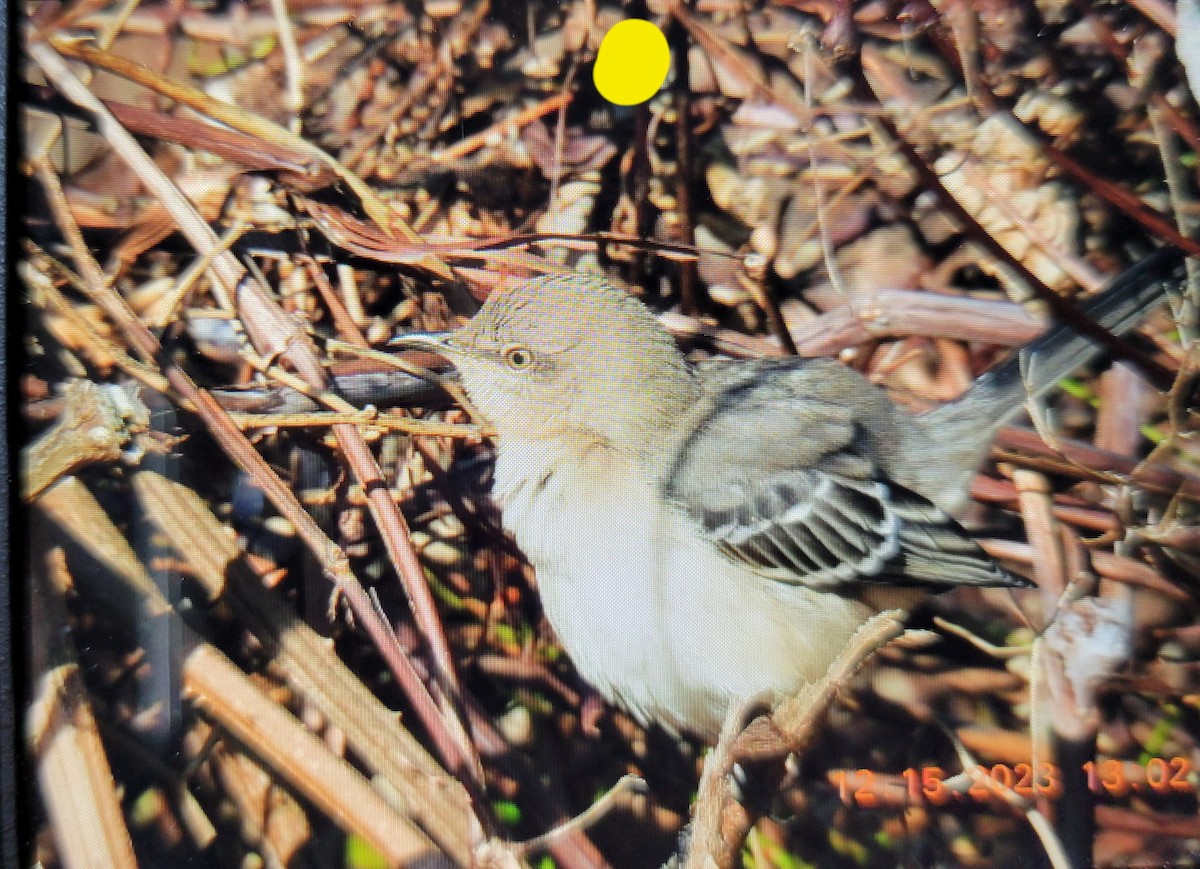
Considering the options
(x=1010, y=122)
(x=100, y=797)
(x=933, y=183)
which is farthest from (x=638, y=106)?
(x=100, y=797)

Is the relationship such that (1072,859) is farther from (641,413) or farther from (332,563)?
(332,563)

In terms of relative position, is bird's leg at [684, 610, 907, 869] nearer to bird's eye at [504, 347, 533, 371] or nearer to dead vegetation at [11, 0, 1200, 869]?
dead vegetation at [11, 0, 1200, 869]

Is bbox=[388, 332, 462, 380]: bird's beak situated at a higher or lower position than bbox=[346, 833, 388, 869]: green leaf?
higher

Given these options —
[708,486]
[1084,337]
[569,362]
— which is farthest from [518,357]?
[1084,337]

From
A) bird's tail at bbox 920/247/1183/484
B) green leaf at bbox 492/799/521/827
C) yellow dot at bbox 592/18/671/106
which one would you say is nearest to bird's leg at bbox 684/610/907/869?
green leaf at bbox 492/799/521/827

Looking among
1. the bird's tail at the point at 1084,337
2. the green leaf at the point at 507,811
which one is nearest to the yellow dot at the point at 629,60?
the bird's tail at the point at 1084,337

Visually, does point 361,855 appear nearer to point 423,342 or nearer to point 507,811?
point 507,811

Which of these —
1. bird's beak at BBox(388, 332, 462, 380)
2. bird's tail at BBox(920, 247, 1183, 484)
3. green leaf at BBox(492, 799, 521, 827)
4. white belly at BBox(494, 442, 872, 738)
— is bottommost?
green leaf at BBox(492, 799, 521, 827)
